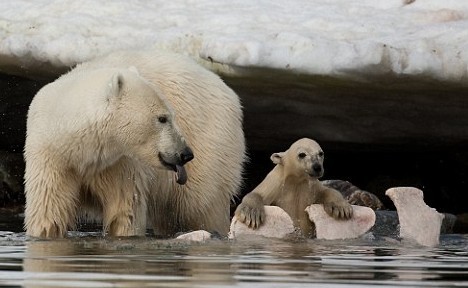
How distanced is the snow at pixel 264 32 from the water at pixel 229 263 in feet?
7.42

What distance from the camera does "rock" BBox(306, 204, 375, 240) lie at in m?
8.00

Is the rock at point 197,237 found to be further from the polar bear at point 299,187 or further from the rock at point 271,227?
the polar bear at point 299,187

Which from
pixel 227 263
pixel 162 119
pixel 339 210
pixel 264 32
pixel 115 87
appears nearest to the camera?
pixel 227 263

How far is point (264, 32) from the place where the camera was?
1002 centimetres

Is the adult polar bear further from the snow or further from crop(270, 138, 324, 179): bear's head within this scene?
the snow

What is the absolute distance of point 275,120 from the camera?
1150cm

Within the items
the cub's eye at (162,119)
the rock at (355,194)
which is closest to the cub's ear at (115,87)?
the cub's eye at (162,119)

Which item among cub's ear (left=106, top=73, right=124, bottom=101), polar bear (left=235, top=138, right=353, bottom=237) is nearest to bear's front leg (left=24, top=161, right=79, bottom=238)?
cub's ear (left=106, top=73, right=124, bottom=101)

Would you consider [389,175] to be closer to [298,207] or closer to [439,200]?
[439,200]

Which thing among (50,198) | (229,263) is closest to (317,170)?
(50,198)

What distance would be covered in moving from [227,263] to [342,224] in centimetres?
255

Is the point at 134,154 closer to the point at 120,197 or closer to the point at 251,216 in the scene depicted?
the point at 120,197

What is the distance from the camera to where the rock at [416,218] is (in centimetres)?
770

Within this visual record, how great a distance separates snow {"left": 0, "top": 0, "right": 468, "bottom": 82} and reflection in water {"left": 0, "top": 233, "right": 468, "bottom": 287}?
89.2 inches
